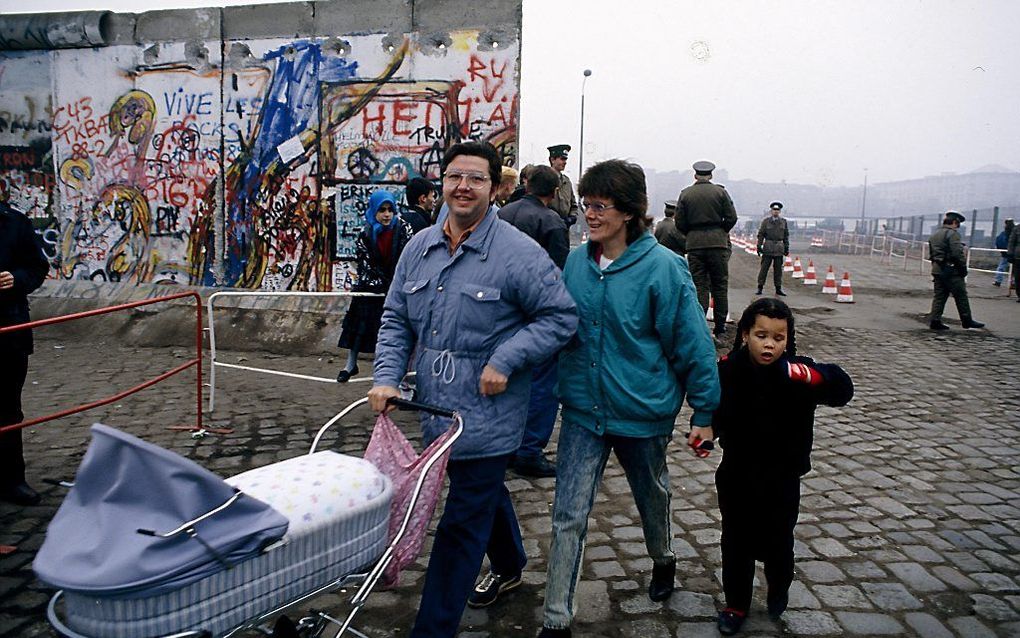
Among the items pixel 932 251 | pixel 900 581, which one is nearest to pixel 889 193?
pixel 932 251

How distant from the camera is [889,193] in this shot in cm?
13762

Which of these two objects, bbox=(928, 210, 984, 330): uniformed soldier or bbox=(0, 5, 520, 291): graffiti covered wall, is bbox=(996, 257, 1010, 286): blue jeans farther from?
bbox=(0, 5, 520, 291): graffiti covered wall

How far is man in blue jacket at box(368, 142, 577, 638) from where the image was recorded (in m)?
3.03

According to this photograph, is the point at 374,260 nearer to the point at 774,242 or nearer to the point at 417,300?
the point at 417,300

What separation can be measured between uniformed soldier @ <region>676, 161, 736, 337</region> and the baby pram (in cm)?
817

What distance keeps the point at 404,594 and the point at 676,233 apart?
8.50 meters

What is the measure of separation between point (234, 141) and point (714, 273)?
6284mm

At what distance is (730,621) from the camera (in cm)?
343

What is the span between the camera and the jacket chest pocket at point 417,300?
125 inches

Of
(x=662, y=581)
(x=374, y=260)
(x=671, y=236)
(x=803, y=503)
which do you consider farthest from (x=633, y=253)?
(x=671, y=236)

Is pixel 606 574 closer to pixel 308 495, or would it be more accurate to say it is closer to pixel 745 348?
pixel 745 348

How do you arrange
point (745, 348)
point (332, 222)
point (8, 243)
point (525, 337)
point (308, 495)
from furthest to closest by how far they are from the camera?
point (332, 222), point (8, 243), point (745, 348), point (525, 337), point (308, 495)

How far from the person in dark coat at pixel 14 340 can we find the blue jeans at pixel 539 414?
3006mm

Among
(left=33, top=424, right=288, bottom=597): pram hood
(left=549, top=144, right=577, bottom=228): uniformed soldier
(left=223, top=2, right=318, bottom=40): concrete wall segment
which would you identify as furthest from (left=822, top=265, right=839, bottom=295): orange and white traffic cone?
(left=33, top=424, right=288, bottom=597): pram hood
